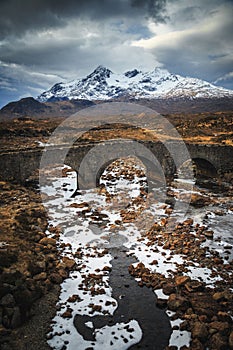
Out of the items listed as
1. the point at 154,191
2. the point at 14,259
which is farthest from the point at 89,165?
the point at 14,259

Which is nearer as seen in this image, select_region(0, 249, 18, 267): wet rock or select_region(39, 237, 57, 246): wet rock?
select_region(0, 249, 18, 267): wet rock

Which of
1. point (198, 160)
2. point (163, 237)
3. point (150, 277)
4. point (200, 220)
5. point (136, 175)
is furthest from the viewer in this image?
point (136, 175)

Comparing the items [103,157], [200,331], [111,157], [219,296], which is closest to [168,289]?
[219,296]

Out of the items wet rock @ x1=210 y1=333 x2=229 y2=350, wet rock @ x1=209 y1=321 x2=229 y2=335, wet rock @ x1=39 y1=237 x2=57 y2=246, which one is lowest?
wet rock @ x1=210 y1=333 x2=229 y2=350

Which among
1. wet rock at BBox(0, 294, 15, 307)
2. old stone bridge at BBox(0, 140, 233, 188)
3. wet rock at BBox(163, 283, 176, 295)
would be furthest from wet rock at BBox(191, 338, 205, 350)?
old stone bridge at BBox(0, 140, 233, 188)

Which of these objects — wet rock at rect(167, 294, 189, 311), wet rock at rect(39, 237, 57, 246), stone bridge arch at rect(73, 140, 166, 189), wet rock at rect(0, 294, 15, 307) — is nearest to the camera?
wet rock at rect(0, 294, 15, 307)

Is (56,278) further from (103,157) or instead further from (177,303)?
(103,157)

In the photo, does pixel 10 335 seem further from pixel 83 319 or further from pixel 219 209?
pixel 219 209

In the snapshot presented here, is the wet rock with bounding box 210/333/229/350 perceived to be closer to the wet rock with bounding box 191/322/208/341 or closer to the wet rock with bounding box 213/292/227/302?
the wet rock with bounding box 191/322/208/341
